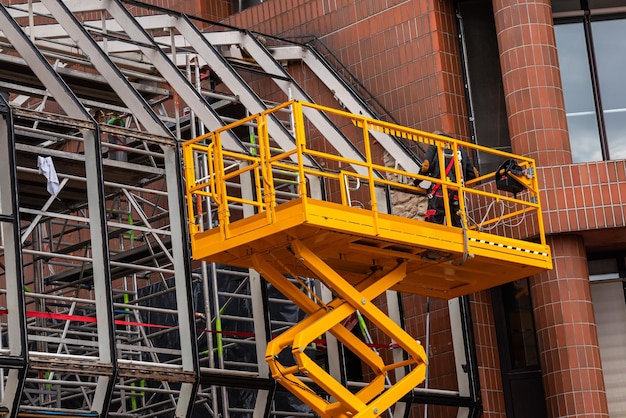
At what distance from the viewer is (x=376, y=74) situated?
2200 cm

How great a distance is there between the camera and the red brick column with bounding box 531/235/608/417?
1900cm

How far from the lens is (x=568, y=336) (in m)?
19.1

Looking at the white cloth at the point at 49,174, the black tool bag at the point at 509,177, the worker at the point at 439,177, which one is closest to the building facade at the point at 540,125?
the black tool bag at the point at 509,177

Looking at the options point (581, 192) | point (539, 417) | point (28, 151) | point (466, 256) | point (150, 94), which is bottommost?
point (539, 417)

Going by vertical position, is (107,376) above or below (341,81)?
below

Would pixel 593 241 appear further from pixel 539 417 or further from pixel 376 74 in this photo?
pixel 376 74

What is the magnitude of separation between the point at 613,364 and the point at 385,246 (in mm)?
5457

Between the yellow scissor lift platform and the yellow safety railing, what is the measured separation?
3 centimetres

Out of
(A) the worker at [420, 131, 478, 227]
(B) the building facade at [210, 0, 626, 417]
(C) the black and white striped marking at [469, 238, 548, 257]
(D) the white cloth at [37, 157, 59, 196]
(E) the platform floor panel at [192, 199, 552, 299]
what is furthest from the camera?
(B) the building facade at [210, 0, 626, 417]

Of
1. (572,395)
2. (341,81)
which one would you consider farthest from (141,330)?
(572,395)

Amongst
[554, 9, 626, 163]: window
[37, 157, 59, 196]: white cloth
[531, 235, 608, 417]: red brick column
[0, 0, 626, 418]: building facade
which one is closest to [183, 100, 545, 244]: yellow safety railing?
[0, 0, 626, 418]: building facade

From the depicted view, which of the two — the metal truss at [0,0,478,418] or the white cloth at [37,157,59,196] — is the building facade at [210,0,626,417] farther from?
the white cloth at [37,157,59,196]

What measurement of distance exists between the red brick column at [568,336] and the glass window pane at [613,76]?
7.16 ft

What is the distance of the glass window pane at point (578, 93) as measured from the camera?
21.0m
